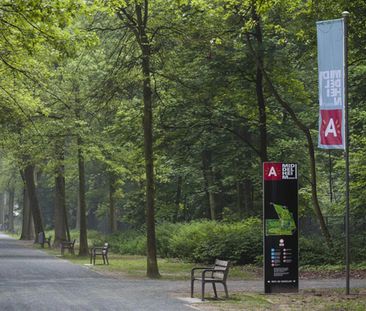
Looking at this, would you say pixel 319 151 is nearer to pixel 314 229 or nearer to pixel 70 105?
pixel 314 229

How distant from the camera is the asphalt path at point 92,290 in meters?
13.4

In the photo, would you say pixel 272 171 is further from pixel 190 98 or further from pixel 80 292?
pixel 190 98

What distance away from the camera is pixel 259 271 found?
24000 mm

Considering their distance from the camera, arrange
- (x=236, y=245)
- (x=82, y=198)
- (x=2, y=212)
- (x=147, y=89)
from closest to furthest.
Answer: (x=147, y=89) → (x=236, y=245) → (x=82, y=198) → (x=2, y=212)

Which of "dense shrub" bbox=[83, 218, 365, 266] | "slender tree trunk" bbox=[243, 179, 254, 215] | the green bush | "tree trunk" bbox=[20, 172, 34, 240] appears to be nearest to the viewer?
the green bush

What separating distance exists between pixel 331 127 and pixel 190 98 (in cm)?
1074

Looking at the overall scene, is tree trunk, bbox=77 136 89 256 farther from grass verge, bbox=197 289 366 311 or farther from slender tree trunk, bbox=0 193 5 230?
slender tree trunk, bbox=0 193 5 230

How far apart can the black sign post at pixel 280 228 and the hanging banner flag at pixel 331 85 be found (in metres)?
1.42

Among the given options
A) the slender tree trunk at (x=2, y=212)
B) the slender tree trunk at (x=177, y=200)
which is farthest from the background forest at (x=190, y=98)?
the slender tree trunk at (x=2, y=212)

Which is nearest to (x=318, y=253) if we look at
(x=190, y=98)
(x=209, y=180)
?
(x=190, y=98)

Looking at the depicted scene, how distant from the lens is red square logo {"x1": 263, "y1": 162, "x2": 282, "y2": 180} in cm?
1603

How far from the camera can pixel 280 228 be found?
628 inches

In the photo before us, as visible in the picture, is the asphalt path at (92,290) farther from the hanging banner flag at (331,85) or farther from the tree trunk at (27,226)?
the tree trunk at (27,226)

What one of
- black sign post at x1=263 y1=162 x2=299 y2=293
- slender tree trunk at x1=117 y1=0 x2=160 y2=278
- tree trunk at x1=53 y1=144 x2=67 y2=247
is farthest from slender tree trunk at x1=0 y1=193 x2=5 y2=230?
black sign post at x1=263 y1=162 x2=299 y2=293
